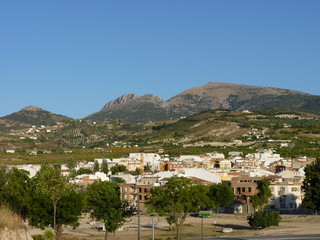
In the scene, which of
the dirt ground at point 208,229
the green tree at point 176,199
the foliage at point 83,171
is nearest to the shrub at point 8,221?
the dirt ground at point 208,229

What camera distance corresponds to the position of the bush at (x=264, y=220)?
7569 cm

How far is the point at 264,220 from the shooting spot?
75562 millimetres

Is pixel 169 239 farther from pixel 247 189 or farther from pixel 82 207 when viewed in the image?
pixel 247 189

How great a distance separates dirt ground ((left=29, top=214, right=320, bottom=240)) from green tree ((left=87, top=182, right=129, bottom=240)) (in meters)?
3.40

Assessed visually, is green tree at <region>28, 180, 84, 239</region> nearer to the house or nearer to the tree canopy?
the tree canopy

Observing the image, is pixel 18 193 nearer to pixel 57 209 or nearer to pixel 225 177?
pixel 57 209

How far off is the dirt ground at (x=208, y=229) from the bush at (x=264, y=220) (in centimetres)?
70

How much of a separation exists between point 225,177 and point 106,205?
60.4 metres

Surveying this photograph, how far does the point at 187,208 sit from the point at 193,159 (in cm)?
10550

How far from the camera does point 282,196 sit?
4003 inches

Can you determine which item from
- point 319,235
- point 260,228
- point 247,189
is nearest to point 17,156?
point 247,189

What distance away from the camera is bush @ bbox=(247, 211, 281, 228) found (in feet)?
248

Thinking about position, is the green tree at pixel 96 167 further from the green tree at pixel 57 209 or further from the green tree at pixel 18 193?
→ the green tree at pixel 57 209

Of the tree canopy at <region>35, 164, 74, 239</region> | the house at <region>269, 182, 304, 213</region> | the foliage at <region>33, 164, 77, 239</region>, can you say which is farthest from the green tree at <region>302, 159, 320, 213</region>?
the tree canopy at <region>35, 164, 74, 239</region>
